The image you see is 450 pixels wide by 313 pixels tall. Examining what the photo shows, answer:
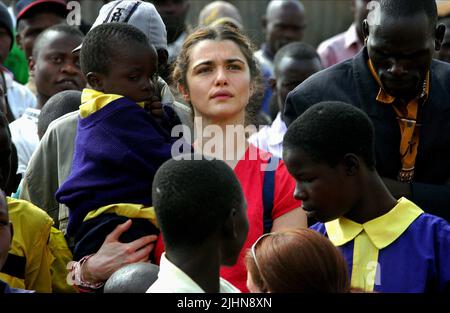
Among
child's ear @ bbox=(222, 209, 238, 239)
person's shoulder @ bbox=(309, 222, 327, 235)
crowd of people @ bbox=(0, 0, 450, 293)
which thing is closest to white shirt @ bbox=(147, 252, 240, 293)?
crowd of people @ bbox=(0, 0, 450, 293)

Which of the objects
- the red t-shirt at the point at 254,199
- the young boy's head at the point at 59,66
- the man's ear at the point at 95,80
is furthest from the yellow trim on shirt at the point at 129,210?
the young boy's head at the point at 59,66

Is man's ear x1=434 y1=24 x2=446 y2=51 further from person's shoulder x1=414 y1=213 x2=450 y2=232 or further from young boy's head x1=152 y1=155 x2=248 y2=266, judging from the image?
young boy's head x1=152 y1=155 x2=248 y2=266

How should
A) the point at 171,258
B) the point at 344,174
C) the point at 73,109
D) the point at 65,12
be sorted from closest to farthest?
the point at 171,258 < the point at 344,174 < the point at 73,109 < the point at 65,12

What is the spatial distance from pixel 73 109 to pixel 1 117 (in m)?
0.72

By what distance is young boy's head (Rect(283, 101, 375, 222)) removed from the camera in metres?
3.70

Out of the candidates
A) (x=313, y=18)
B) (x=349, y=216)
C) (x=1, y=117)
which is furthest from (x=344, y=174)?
(x=313, y=18)

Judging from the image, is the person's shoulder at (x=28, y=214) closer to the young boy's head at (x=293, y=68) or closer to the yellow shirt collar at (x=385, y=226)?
the yellow shirt collar at (x=385, y=226)

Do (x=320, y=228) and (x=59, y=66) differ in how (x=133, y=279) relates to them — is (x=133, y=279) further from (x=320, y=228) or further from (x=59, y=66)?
(x=59, y=66)

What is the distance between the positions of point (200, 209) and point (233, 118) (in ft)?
4.48

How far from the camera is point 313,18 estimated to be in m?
10.8

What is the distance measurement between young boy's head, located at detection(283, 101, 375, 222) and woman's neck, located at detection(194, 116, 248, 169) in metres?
0.53

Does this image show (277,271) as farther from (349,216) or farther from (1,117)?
(1,117)

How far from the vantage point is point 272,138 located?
21.2ft

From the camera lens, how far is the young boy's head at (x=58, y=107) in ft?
16.8
